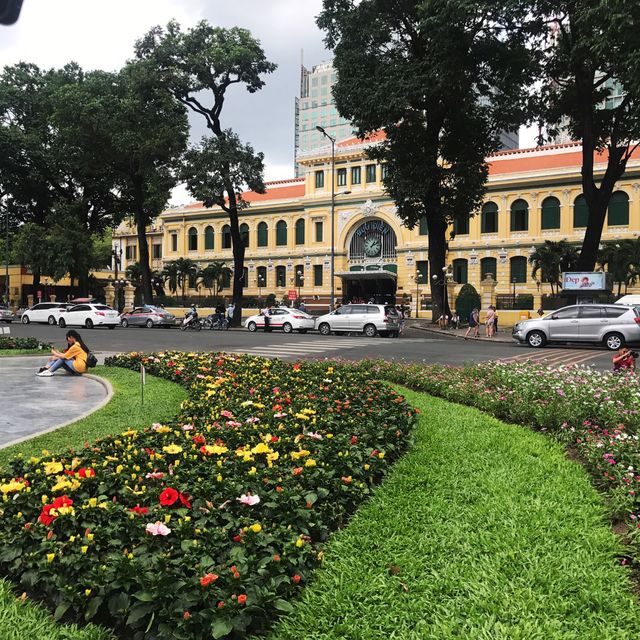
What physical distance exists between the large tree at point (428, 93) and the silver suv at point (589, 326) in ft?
28.8

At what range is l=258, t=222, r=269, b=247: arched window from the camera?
61500 millimetres

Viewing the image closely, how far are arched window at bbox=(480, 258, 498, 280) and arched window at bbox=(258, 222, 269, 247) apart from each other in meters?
22.6

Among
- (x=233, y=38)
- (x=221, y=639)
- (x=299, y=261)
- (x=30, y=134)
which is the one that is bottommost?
(x=221, y=639)

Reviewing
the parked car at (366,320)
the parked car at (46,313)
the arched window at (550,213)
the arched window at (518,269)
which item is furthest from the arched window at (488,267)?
the parked car at (46,313)

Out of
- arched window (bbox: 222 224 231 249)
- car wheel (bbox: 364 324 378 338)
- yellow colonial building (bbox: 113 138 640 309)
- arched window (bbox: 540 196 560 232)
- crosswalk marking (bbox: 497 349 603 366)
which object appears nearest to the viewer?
crosswalk marking (bbox: 497 349 603 366)

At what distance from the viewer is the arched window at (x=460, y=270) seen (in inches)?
2004

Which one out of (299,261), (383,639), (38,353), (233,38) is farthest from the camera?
(299,261)

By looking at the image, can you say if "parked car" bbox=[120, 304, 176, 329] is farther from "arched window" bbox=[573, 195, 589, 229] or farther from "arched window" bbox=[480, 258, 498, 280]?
"arched window" bbox=[573, 195, 589, 229]

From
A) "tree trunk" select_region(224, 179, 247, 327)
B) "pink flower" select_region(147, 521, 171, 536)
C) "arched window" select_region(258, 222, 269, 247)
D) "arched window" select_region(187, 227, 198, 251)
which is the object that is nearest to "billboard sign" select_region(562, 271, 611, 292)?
"tree trunk" select_region(224, 179, 247, 327)

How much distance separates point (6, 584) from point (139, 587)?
0.82 metres

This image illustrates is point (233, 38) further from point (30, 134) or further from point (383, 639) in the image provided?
point (383, 639)

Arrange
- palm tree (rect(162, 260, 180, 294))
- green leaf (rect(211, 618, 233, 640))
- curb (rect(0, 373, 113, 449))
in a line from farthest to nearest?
palm tree (rect(162, 260, 180, 294)), curb (rect(0, 373, 113, 449)), green leaf (rect(211, 618, 233, 640))

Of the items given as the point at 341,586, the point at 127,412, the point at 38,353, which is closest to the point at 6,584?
the point at 341,586

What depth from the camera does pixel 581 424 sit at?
20.8 ft
